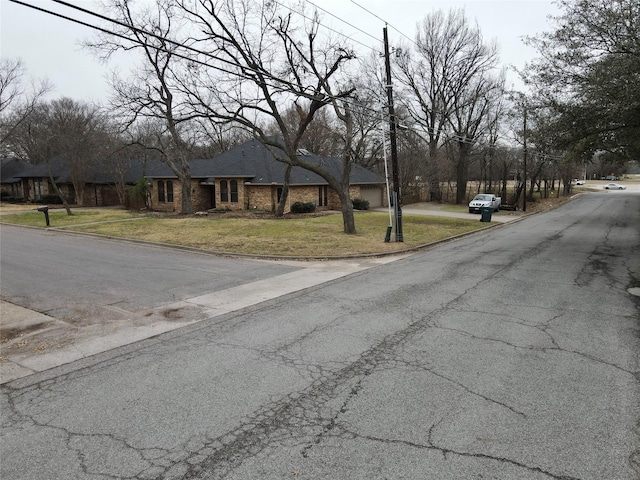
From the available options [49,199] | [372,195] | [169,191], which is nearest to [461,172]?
[372,195]

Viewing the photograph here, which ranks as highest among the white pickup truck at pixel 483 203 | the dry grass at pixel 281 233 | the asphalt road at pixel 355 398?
the white pickup truck at pixel 483 203

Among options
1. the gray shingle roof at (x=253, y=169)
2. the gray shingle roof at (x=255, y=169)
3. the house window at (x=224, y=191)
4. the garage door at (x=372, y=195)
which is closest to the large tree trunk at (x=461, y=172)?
the garage door at (x=372, y=195)

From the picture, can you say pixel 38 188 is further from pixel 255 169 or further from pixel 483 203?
pixel 483 203

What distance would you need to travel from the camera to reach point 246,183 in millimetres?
32656

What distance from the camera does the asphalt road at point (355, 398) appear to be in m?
3.70

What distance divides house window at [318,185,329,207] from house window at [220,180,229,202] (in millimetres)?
7312

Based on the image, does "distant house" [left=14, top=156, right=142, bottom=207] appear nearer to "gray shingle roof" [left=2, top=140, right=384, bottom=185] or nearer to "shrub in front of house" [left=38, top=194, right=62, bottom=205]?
"shrub in front of house" [left=38, top=194, right=62, bottom=205]

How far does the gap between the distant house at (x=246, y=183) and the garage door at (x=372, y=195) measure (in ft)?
0.72

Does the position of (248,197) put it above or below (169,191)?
below

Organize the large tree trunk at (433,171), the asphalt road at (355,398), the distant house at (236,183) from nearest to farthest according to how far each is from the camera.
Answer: the asphalt road at (355,398)
the distant house at (236,183)
the large tree trunk at (433,171)

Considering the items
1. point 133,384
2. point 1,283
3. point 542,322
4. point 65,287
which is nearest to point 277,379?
Result: point 133,384

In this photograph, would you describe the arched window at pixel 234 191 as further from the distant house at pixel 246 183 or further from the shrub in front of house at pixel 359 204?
the shrub in front of house at pixel 359 204

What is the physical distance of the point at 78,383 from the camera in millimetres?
5500

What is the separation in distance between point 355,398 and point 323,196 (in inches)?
1216
